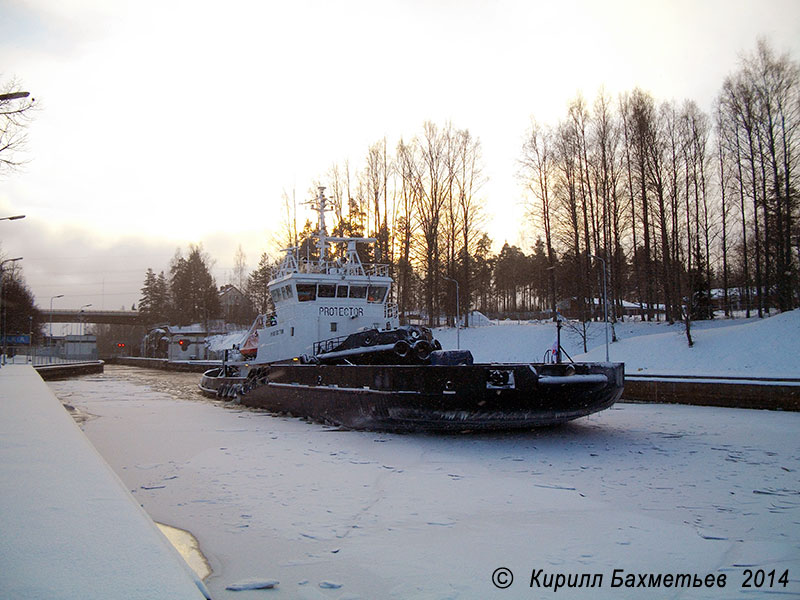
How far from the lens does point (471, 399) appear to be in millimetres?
9562

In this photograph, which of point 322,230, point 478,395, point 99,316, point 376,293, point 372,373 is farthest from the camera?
point 99,316

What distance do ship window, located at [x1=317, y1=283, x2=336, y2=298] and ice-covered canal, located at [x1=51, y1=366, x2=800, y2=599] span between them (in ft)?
18.2

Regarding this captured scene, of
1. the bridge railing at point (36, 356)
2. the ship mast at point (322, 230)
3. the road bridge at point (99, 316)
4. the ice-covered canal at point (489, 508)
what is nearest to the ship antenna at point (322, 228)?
the ship mast at point (322, 230)

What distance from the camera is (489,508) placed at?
18.8 feet

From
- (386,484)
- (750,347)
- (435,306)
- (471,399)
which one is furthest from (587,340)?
(386,484)

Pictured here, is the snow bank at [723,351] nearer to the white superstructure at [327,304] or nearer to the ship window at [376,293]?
the ship window at [376,293]

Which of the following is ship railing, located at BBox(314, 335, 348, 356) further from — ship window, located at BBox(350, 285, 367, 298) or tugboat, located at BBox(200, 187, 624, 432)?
ship window, located at BBox(350, 285, 367, 298)

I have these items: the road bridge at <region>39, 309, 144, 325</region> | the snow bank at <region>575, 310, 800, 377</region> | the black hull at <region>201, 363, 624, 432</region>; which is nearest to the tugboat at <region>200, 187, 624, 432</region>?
the black hull at <region>201, 363, 624, 432</region>

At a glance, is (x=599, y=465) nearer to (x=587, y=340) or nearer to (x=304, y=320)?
(x=304, y=320)

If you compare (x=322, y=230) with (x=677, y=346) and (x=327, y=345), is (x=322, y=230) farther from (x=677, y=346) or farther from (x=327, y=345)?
(x=677, y=346)

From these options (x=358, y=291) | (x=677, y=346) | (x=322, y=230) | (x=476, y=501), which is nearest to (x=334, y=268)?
(x=358, y=291)

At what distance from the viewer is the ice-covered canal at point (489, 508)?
399cm

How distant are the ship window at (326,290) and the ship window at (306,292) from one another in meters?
0.13

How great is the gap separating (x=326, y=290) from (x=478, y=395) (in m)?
7.28
